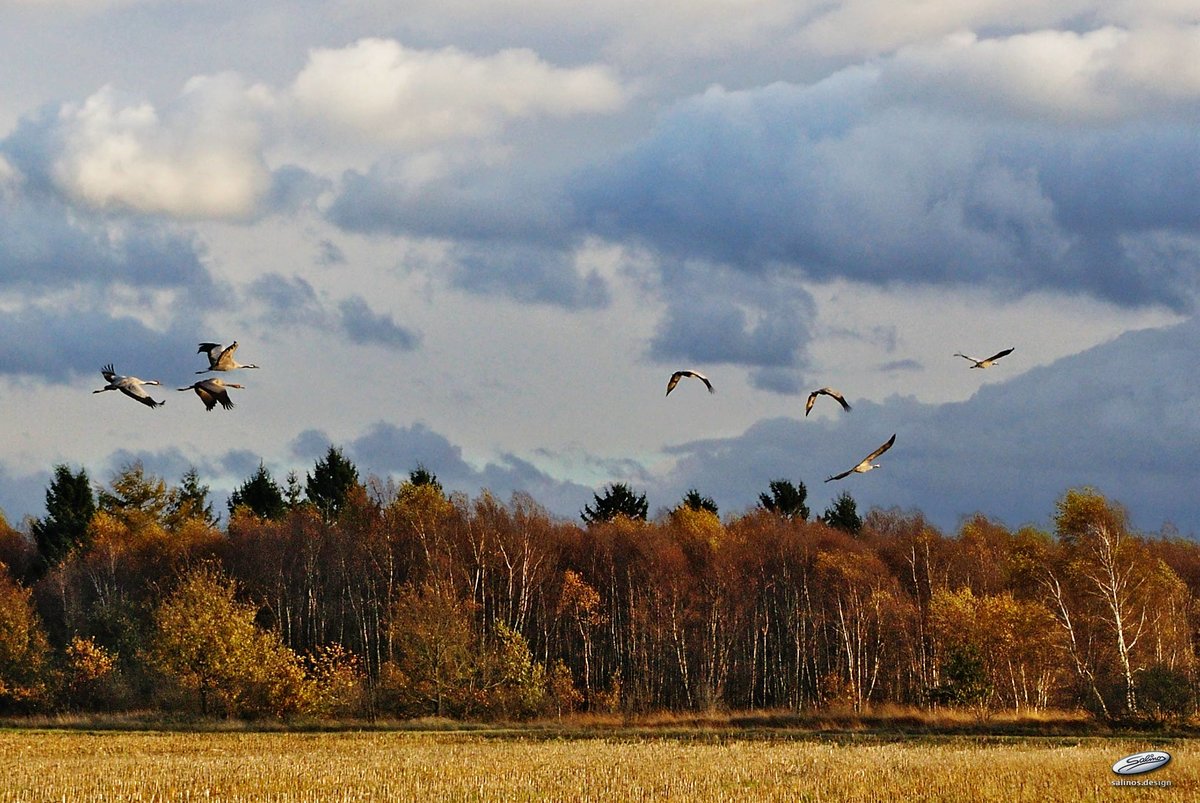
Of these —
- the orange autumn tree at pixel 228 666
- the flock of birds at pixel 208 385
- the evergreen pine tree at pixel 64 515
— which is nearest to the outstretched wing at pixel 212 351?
the flock of birds at pixel 208 385

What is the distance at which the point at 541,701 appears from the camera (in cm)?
7444

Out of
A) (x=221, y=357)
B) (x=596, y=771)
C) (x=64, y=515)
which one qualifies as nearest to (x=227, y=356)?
(x=221, y=357)

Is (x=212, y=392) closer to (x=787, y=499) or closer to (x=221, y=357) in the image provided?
(x=221, y=357)

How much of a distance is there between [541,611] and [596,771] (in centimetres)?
5362

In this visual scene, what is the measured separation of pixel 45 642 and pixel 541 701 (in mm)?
34073

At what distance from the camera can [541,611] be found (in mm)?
94062

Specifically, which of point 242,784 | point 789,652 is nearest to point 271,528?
point 789,652

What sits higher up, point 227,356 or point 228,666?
point 227,356

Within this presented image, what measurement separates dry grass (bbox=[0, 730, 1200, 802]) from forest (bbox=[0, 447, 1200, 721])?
16439mm

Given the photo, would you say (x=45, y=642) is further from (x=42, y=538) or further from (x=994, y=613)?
(x=994, y=613)

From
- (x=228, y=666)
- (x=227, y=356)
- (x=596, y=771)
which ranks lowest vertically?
(x=596, y=771)

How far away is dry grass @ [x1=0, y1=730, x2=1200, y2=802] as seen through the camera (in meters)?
35.8

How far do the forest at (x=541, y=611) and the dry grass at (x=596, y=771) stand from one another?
1644 cm

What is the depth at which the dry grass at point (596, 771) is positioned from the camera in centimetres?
3575
